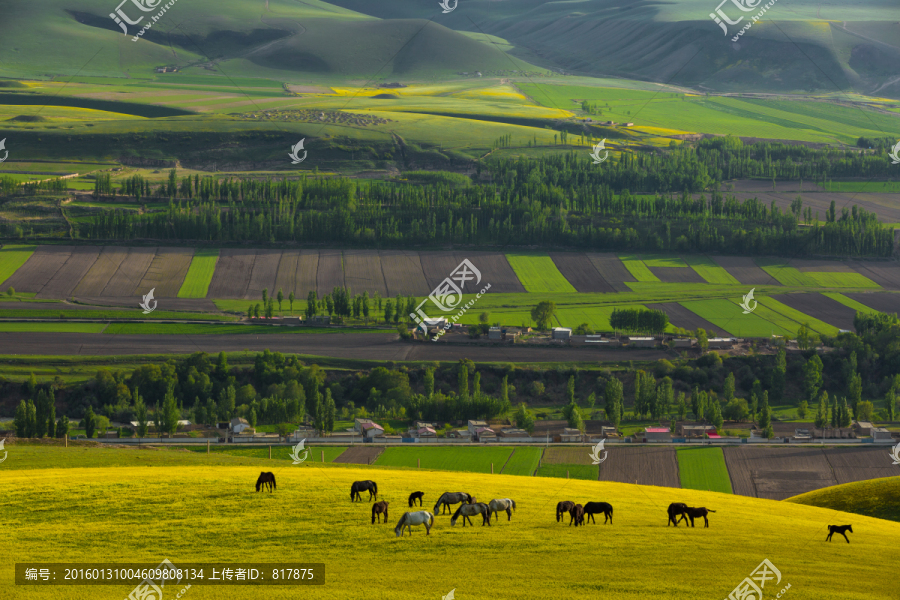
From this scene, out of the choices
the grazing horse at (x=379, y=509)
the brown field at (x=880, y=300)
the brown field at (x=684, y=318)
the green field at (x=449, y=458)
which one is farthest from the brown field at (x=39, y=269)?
the grazing horse at (x=379, y=509)

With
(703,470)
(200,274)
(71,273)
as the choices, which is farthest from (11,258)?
(703,470)

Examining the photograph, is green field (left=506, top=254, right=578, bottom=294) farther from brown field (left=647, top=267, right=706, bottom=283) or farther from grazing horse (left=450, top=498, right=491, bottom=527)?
grazing horse (left=450, top=498, right=491, bottom=527)

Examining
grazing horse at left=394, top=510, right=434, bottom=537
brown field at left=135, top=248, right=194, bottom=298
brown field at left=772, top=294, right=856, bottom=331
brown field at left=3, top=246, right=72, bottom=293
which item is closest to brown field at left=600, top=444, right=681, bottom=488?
grazing horse at left=394, top=510, right=434, bottom=537

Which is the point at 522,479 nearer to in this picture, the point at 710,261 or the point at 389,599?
the point at 389,599

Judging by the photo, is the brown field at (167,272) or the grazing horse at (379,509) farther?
the brown field at (167,272)

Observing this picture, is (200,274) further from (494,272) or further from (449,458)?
(449,458)

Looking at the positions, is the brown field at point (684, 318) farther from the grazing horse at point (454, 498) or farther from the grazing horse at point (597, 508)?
the grazing horse at point (454, 498)
